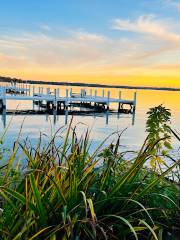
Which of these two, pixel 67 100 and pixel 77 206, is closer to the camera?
pixel 77 206

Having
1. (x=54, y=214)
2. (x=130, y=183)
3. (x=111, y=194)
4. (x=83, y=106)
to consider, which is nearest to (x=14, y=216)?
(x=54, y=214)

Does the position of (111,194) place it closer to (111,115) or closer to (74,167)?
(74,167)

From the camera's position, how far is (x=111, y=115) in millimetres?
37406

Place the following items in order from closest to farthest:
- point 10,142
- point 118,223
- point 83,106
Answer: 1. point 118,223
2. point 10,142
3. point 83,106

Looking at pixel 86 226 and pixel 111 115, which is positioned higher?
pixel 86 226

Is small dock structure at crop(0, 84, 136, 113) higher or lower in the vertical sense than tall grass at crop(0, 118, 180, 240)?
lower

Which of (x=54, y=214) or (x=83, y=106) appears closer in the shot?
(x=54, y=214)

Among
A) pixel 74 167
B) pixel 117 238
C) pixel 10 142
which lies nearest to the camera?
pixel 117 238

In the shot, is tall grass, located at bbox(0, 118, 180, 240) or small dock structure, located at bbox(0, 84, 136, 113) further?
small dock structure, located at bbox(0, 84, 136, 113)

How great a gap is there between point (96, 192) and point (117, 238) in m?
0.43

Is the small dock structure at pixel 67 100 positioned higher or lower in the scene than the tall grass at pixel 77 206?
lower

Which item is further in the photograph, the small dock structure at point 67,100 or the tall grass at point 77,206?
the small dock structure at point 67,100

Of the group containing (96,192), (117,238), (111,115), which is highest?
(96,192)

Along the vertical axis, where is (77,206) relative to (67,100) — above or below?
above
